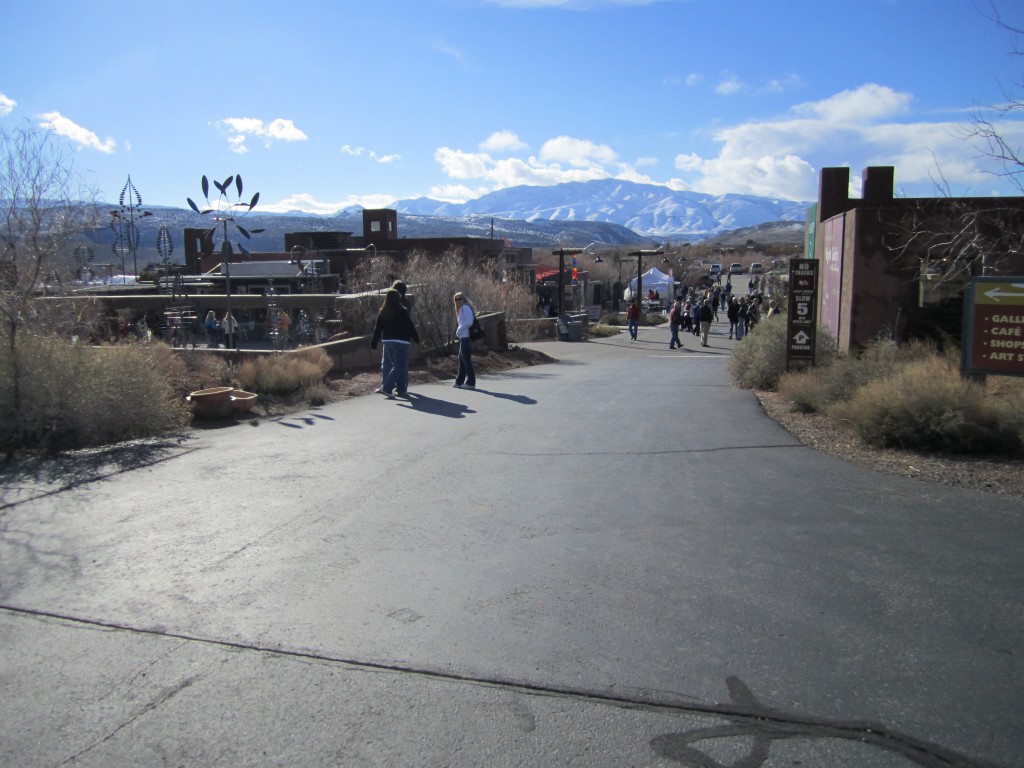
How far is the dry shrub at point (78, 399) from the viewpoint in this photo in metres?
8.43

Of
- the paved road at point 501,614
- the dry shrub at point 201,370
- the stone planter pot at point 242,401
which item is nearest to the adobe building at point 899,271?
the paved road at point 501,614

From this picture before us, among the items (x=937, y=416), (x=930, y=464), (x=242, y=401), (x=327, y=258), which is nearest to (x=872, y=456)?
(x=930, y=464)

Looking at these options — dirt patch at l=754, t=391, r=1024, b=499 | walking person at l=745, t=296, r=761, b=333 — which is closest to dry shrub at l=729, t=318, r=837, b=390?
dirt patch at l=754, t=391, r=1024, b=499

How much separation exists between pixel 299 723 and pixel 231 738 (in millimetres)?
272

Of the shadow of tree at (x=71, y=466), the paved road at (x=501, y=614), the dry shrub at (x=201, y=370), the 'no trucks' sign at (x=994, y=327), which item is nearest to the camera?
the paved road at (x=501, y=614)

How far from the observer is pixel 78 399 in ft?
28.5

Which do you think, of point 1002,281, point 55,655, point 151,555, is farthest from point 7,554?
point 1002,281

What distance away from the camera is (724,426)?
10.9 m

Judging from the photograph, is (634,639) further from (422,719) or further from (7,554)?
(7,554)

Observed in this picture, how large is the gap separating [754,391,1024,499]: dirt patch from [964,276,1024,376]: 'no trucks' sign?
1465 mm

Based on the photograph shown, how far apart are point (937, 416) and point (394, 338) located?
7.64 meters

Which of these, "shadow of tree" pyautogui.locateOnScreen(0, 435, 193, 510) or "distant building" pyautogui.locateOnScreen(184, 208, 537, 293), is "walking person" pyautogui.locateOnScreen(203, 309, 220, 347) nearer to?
"distant building" pyautogui.locateOnScreen(184, 208, 537, 293)

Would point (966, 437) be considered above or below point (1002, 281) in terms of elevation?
below

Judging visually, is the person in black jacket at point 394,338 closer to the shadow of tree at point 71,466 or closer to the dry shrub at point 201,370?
the dry shrub at point 201,370
